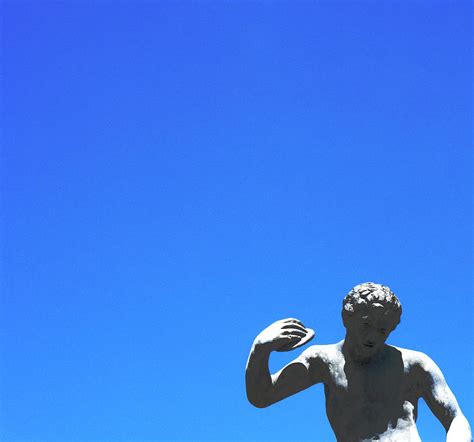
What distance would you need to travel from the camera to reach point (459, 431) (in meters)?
8.45

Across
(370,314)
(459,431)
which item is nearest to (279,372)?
(370,314)

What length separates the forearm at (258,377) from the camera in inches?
337

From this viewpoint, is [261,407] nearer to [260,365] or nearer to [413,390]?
[260,365]

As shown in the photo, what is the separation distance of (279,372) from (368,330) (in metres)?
0.93

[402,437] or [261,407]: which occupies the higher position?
[261,407]

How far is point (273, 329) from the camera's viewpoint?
859cm

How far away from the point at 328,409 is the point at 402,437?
71 cm

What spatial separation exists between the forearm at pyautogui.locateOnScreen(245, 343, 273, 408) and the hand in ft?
0.17

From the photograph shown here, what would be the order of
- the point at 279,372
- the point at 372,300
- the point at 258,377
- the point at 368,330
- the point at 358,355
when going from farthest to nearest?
the point at 279,372
the point at 358,355
the point at 258,377
the point at 368,330
the point at 372,300

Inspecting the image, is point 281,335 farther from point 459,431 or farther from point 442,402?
point 459,431

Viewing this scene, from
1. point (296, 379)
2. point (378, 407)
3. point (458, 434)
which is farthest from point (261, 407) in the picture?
point (458, 434)

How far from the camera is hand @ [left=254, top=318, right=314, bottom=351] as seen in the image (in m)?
8.52

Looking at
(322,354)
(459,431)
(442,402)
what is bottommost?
(459,431)

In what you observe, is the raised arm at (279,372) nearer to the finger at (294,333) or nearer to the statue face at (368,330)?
the finger at (294,333)
